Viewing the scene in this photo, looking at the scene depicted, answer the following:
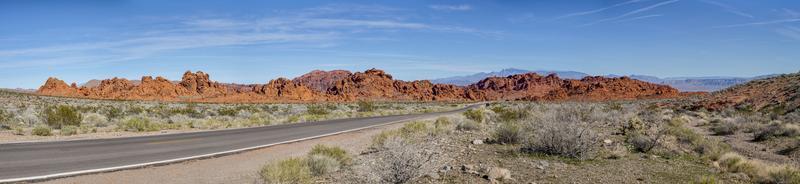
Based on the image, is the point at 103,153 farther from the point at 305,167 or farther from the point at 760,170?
the point at 760,170

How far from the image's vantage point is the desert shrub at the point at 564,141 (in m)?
11.1

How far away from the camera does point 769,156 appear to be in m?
13.8

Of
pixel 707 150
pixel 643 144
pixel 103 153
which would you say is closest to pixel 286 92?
pixel 103 153

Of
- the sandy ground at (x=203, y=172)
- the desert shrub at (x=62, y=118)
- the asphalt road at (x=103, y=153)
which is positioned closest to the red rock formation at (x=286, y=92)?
the desert shrub at (x=62, y=118)

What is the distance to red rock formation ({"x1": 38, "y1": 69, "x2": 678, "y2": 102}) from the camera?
10900 cm

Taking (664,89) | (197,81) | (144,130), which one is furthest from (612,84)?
(144,130)

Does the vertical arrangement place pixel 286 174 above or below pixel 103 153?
above

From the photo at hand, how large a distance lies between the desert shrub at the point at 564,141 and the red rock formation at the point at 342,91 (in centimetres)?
9958

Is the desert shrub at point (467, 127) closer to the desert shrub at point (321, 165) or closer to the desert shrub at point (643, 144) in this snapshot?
the desert shrub at point (643, 144)

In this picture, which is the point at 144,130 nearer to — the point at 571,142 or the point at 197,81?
the point at 571,142

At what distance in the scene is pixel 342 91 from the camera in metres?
136

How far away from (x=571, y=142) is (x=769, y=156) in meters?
6.84

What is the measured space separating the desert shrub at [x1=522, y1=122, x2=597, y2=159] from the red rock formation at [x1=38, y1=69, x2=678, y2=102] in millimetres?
99580

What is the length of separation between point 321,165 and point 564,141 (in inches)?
212
